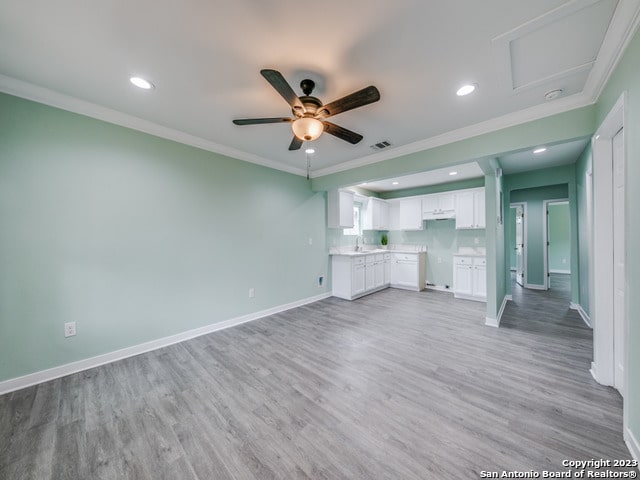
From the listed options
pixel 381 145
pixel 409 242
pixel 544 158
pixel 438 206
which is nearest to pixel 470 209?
pixel 438 206

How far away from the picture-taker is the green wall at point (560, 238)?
7445 millimetres

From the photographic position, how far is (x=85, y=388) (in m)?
2.06

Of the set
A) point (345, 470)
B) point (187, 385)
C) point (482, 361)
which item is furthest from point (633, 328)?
point (187, 385)

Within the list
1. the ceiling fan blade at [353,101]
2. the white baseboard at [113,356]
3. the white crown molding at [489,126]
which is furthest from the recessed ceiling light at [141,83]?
the white crown molding at [489,126]

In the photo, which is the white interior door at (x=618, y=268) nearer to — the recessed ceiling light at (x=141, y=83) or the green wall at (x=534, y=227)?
the recessed ceiling light at (x=141, y=83)

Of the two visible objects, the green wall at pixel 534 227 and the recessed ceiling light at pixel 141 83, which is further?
the green wall at pixel 534 227

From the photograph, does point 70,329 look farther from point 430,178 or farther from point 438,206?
point 438,206

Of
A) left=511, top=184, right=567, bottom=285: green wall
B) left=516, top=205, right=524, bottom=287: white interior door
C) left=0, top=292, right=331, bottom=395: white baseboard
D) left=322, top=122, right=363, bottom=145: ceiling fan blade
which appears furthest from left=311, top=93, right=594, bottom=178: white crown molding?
left=516, top=205, right=524, bottom=287: white interior door

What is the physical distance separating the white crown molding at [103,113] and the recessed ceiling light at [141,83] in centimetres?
71

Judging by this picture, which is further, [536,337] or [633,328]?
[536,337]

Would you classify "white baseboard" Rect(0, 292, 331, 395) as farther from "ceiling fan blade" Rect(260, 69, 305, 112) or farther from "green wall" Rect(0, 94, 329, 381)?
"ceiling fan blade" Rect(260, 69, 305, 112)

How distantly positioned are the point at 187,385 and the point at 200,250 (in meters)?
1.65

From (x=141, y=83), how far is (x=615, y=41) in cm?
346

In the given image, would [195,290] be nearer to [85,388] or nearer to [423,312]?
[85,388]
